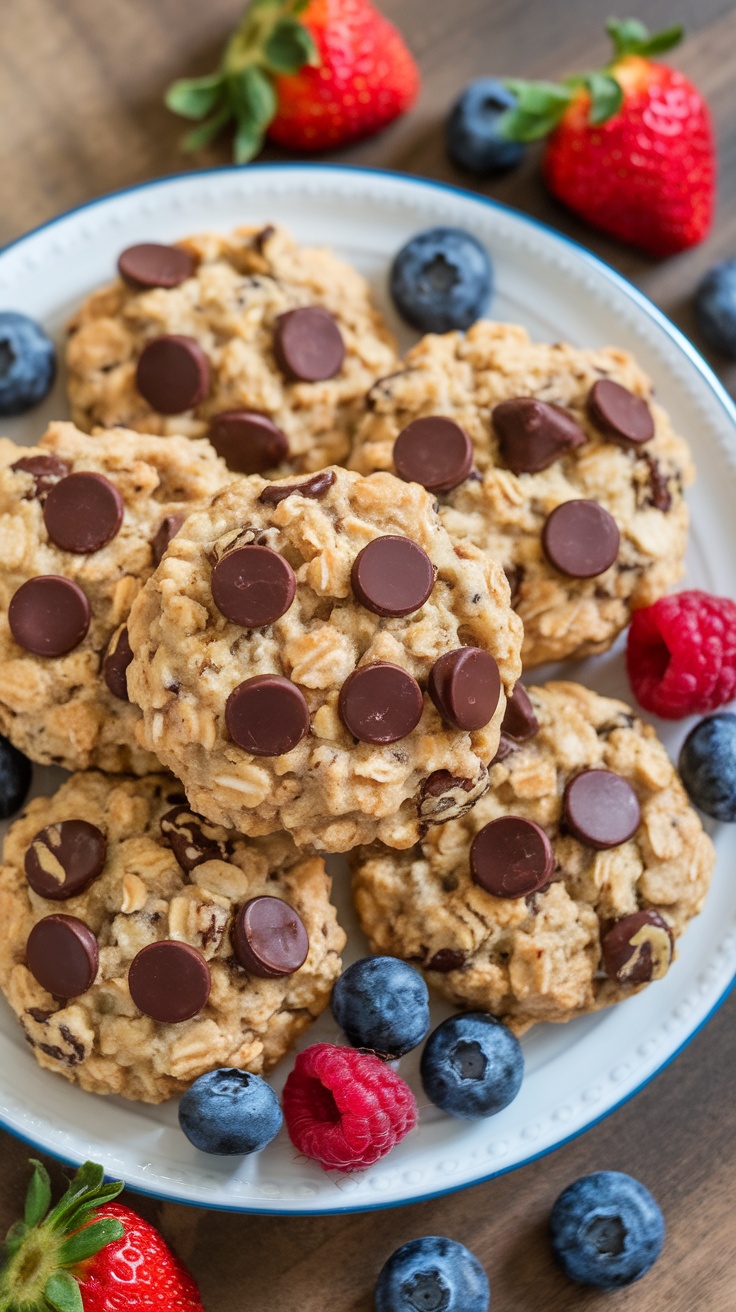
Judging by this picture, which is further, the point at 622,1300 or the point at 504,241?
the point at 504,241

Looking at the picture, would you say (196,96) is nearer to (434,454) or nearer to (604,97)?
(604,97)

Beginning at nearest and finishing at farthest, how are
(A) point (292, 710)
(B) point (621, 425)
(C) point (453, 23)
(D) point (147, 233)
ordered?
(A) point (292, 710) → (B) point (621, 425) → (D) point (147, 233) → (C) point (453, 23)

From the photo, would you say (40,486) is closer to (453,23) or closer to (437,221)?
(437,221)

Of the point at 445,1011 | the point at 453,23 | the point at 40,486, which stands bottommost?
the point at 445,1011

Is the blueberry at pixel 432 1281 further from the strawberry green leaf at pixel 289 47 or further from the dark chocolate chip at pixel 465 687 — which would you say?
the strawberry green leaf at pixel 289 47

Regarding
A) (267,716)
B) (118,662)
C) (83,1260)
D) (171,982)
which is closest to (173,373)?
(118,662)

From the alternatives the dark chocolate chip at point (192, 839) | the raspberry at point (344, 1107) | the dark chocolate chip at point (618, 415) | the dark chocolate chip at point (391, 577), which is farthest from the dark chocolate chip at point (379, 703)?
the dark chocolate chip at point (618, 415)

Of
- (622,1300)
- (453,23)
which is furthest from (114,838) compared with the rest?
(453,23)
